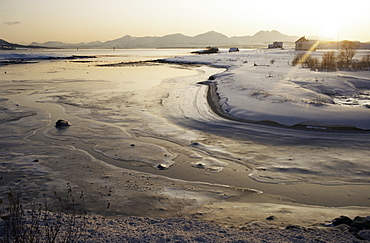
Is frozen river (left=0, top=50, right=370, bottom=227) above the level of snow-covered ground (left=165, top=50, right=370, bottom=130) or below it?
below

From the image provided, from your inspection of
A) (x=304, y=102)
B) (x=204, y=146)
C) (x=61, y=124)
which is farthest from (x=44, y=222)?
(x=304, y=102)

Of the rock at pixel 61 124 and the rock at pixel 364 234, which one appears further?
the rock at pixel 61 124

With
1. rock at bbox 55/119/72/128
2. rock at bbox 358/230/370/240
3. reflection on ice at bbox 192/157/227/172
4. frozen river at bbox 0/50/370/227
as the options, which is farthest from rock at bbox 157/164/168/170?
rock at bbox 55/119/72/128

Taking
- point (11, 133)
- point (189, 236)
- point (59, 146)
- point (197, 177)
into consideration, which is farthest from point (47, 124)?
point (189, 236)

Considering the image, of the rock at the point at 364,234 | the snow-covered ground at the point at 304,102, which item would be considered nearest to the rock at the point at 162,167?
the rock at the point at 364,234

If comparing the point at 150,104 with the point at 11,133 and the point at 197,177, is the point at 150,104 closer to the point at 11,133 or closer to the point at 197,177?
the point at 11,133

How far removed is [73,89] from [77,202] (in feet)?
51.3

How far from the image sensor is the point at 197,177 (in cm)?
627

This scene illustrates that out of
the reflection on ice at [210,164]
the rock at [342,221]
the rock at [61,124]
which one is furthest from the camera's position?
the rock at [61,124]

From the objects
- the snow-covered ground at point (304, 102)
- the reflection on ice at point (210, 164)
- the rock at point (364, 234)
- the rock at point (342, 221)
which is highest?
the snow-covered ground at point (304, 102)

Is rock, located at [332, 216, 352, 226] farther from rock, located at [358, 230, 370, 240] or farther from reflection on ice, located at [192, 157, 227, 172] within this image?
reflection on ice, located at [192, 157, 227, 172]

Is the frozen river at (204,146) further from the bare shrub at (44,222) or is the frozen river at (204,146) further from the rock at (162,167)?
the bare shrub at (44,222)

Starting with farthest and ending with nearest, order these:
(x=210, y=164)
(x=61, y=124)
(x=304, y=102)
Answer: (x=304, y=102) < (x=61, y=124) < (x=210, y=164)

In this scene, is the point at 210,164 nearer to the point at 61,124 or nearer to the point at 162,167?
the point at 162,167
